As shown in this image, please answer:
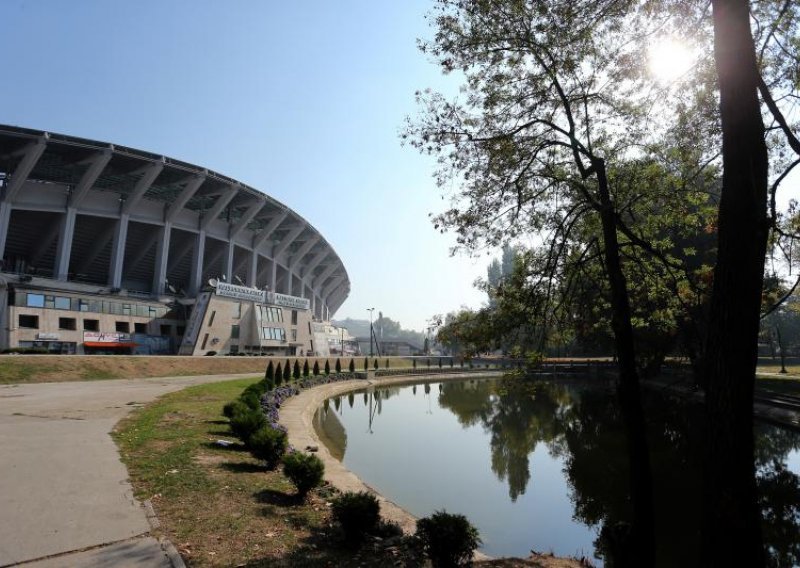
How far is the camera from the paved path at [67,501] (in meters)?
4.92

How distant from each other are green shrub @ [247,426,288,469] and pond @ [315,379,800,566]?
3.36 m

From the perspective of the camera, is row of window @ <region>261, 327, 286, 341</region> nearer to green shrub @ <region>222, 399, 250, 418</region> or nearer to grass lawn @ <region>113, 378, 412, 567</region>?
green shrub @ <region>222, 399, 250, 418</region>

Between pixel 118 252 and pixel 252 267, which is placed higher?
pixel 252 267

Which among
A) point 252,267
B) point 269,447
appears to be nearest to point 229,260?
point 252,267

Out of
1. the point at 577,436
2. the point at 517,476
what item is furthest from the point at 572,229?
the point at 577,436

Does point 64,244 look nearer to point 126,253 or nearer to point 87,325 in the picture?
point 87,325

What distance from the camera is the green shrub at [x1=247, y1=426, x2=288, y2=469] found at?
1006 centimetres

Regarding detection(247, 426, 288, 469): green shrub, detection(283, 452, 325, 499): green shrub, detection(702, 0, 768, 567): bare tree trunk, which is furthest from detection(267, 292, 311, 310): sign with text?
detection(702, 0, 768, 567): bare tree trunk

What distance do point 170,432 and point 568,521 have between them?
990cm

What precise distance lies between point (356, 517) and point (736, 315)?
485 cm

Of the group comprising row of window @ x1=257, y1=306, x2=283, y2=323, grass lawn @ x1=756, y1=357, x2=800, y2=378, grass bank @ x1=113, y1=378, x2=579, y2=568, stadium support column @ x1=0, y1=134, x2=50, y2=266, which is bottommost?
grass lawn @ x1=756, y1=357, x2=800, y2=378

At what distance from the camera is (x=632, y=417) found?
6.55 m

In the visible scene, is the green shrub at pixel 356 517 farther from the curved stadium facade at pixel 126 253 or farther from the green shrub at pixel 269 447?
the curved stadium facade at pixel 126 253

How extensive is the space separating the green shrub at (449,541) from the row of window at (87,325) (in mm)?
49352
